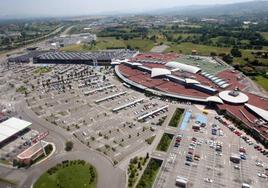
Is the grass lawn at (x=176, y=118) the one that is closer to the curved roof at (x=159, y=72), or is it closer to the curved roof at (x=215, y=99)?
the curved roof at (x=215, y=99)

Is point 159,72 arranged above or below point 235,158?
above

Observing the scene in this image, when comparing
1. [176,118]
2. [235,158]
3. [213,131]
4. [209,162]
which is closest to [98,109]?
[176,118]

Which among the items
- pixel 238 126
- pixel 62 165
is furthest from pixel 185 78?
pixel 62 165

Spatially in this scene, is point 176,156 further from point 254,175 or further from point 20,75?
point 20,75

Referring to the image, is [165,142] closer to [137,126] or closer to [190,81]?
[137,126]

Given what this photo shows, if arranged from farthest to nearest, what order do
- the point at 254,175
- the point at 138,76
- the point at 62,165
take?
the point at 138,76
the point at 62,165
the point at 254,175

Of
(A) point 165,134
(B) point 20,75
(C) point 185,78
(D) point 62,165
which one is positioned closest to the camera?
(D) point 62,165
